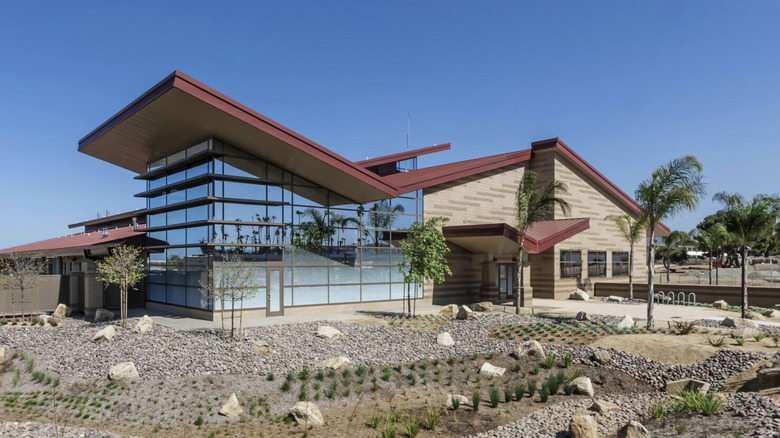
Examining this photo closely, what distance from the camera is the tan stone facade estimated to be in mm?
27031

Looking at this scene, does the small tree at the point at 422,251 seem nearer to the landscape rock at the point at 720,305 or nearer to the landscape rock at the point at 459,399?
the landscape rock at the point at 459,399

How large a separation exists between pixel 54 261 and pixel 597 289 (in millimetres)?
34634

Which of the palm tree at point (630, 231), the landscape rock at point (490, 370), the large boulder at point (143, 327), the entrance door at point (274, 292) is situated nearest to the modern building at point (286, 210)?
the entrance door at point (274, 292)

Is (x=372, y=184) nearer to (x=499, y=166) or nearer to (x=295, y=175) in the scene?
(x=295, y=175)

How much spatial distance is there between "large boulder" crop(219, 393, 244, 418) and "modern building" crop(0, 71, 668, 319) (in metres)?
8.15

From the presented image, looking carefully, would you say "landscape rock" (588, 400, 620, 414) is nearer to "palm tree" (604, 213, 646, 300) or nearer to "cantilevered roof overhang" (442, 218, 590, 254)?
"cantilevered roof overhang" (442, 218, 590, 254)

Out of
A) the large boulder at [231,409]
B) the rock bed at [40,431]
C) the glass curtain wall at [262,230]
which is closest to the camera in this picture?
the rock bed at [40,431]

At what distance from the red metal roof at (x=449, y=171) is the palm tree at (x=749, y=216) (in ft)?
36.6

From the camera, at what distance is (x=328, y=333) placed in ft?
53.0

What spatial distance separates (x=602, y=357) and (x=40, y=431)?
42.9 ft

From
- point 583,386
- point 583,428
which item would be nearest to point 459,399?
point 583,428

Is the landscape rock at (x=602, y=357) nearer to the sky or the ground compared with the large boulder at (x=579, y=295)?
nearer to the sky

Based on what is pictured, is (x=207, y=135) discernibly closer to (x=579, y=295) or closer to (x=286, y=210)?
(x=286, y=210)

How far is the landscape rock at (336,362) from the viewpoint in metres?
13.5
